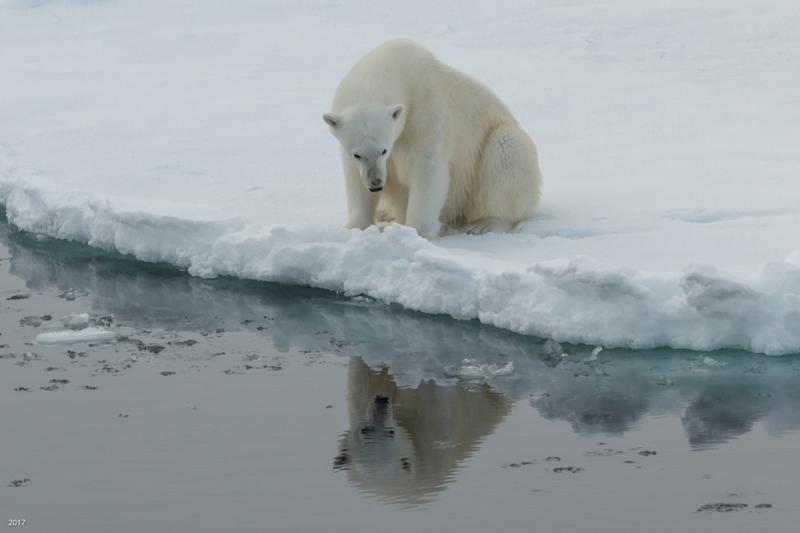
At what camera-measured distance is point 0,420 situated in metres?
5.56

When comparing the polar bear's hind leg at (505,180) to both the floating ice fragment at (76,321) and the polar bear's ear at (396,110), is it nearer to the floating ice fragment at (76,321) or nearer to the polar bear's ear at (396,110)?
the polar bear's ear at (396,110)

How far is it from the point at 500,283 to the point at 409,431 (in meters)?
1.39

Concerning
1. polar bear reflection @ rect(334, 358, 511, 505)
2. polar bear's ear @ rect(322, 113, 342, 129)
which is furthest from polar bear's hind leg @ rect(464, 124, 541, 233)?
polar bear reflection @ rect(334, 358, 511, 505)

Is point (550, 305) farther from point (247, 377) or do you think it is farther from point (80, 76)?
point (80, 76)

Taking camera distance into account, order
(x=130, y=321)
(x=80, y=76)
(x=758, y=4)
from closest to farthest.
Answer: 1. (x=130, y=321)
2. (x=80, y=76)
3. (x=758, y=4)

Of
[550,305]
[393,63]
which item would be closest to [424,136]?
[393,63]

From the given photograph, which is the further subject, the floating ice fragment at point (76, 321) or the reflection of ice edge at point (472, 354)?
the floating ice fragment at point (76, 321)

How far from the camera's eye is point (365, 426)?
5.50 m

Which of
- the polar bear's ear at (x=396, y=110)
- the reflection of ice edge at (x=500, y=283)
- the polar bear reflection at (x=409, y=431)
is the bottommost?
the polar bear reflection at (x=409, y=431)

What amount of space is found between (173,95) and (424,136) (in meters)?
6.56

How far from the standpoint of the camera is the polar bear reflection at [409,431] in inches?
194

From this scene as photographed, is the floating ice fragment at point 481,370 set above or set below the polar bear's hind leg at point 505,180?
below

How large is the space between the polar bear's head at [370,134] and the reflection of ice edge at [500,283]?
12.6 inches

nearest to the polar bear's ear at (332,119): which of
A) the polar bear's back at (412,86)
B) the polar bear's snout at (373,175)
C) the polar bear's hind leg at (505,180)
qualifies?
the polar bear's back at (412,86)
